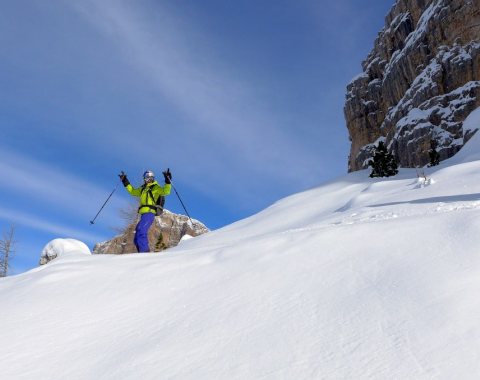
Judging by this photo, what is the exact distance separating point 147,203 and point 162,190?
426 mm

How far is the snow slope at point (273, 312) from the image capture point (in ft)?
7.14

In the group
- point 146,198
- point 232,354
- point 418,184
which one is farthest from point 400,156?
point 232,354

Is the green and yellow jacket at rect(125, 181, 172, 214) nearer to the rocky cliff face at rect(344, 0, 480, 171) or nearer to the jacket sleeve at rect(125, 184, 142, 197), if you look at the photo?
the jacket sleeve at rect(125, 184, 142, 197)

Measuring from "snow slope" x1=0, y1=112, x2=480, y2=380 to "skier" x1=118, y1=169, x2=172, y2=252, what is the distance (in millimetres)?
3713

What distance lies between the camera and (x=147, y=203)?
8.46 meters

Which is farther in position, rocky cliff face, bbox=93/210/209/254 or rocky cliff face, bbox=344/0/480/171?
rocky cliff face, bbox=93/210/209/254

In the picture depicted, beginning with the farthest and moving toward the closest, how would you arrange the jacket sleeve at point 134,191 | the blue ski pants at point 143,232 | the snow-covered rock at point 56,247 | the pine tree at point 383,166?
the pine tree at point 383,166 < the snow-covered rock at point 56,247 < the jacket sleeve at point 134,191 < the blue ski pants at point 143,232

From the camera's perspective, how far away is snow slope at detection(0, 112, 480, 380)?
2176 millimetres

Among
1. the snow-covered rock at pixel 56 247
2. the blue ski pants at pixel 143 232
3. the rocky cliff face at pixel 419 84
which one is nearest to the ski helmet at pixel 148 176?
the blue ski pants at pixel 143 232

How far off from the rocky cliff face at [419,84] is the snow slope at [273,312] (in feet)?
82.5

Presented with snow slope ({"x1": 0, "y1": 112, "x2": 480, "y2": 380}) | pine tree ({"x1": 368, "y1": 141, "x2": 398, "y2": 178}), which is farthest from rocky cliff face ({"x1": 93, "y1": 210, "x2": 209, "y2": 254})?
snow slope ({"x1": 0, "y1": 112, "x2": 480, "y2": 380})

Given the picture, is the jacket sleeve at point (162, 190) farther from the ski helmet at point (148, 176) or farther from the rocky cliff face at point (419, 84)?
the rocky cliff face at point (419, 84)

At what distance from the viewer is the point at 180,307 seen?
10.8 ft

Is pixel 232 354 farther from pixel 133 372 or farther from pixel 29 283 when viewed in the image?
pixel 29 283
